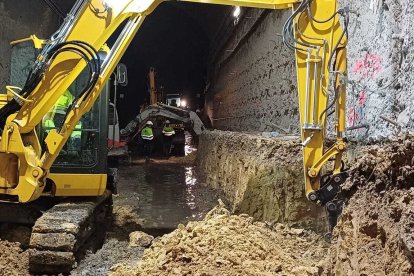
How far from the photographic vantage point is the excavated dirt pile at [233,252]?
11.4 ft

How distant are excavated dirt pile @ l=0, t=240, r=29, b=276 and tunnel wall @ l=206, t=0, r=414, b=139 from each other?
3.65m

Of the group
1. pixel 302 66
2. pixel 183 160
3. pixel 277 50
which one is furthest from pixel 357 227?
pixel 183 160

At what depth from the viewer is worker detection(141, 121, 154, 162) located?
15.9 m

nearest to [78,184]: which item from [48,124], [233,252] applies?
[48,124]

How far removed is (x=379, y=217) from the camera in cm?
223

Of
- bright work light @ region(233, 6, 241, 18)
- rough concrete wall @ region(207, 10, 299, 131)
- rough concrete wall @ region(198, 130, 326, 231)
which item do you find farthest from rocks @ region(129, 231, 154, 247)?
bright work light @ region(233, 6, 241, 18)

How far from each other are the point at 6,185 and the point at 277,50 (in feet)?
17.8

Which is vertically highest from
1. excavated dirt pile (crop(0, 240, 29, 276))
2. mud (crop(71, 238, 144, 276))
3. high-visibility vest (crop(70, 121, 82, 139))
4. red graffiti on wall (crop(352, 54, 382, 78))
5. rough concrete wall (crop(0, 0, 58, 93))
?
rough concrete wall (crop(0, 0, 58, 93))

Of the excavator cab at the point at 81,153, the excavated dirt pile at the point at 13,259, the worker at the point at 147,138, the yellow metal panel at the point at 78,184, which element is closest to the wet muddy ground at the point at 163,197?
the yellow metal panel at the point at 78,184

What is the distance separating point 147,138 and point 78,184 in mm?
11146

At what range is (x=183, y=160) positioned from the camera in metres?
16.1

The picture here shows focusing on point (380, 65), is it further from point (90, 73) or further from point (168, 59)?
point (168, 59)

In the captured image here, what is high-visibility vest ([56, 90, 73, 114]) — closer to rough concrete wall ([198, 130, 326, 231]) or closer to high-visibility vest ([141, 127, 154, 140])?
rough concrete wall ([198, 130, 326, 231])

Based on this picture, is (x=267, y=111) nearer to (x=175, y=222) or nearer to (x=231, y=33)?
(x=175, y=222)
